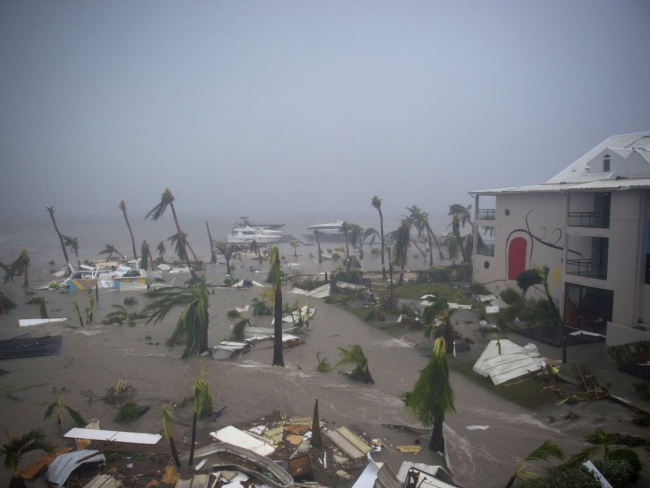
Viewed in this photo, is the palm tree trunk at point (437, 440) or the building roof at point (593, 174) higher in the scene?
the building roof at point (593, 174)

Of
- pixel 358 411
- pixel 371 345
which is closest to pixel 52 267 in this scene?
pixel 371 345

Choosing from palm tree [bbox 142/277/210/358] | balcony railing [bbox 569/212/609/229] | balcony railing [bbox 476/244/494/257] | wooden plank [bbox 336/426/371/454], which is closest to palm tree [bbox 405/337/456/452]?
wooden plank [bbox 336/426/371/454]

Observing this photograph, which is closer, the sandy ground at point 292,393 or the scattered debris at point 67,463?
the scattered debris at point 67,463

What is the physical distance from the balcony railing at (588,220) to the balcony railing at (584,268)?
175 cm

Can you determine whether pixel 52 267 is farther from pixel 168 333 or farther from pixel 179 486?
pixel 179 486

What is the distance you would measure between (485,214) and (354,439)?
73.1 feet

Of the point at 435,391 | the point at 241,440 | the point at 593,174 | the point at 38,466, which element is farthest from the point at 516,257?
the point at 38,466

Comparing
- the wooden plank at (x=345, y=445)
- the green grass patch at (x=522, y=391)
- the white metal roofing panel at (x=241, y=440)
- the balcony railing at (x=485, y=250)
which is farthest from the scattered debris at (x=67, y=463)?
the balcony railing at (x=485, y=250)

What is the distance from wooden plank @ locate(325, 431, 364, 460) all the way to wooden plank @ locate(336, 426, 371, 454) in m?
0.10

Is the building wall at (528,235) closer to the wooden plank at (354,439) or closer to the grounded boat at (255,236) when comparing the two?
the wooden plank at (354,439)

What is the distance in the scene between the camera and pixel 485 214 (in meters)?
29.1

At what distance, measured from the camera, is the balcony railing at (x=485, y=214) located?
28766mm

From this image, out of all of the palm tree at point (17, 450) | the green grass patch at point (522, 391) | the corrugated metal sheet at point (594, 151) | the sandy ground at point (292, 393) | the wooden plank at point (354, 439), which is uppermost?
the corrugated metal sheet at point (594, 151)

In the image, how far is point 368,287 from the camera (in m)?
31.2
